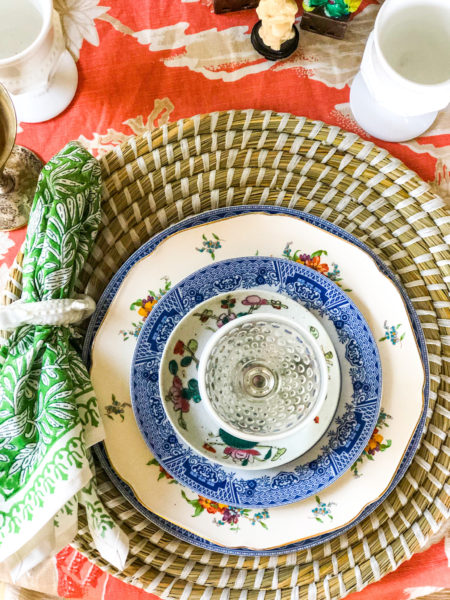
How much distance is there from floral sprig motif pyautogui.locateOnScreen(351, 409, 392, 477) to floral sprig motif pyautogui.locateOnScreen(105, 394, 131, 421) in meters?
0.21

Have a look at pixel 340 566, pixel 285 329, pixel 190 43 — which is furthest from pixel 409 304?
pixel 190 43

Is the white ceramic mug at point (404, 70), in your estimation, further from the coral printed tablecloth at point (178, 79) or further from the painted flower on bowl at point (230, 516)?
the painted flower on bowl at point (230, 516)

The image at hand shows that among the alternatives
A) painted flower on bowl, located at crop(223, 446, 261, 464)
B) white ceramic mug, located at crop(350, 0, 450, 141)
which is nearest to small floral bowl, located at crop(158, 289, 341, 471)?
painted flower on bowl, located at crop(223, 446, 261, 464)

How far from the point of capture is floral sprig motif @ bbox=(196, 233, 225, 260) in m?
0.57

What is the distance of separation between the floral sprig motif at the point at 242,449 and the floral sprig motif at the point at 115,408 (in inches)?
3.0

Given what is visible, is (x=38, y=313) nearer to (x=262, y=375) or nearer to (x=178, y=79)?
(x=262, y=375)

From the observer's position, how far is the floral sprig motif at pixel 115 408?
0.55 metres

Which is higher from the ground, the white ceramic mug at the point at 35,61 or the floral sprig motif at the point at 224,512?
the white ceramic mug at the point at 35,61

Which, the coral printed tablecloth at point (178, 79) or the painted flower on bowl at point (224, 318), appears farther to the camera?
the coral printed tablecloth at point (178, 79)

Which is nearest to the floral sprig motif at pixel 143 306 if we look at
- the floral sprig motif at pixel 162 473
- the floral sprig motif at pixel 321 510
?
the floral sprig motif at pixel 162 473

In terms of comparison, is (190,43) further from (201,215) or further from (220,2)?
(201,215)

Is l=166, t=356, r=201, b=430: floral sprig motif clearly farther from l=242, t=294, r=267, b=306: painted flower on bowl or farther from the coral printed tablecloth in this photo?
the coral printed tablecloth

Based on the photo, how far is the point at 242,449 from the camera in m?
0.54

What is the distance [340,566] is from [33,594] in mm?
369
